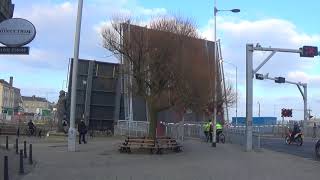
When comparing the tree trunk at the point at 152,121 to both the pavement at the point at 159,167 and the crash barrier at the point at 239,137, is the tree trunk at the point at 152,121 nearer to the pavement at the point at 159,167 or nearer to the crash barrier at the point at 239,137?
the pavement at the point at 159,167

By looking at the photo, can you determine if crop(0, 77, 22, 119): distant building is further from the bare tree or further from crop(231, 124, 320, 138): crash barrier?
the bare tree

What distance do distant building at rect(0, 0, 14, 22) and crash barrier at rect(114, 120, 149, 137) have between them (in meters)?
26.3

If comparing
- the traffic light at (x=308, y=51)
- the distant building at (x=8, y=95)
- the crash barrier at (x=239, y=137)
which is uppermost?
the distant building at (x=8, y=95)

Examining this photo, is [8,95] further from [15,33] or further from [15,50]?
[15,50]

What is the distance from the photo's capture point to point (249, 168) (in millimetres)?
21422

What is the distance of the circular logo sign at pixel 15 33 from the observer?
47.8 feet

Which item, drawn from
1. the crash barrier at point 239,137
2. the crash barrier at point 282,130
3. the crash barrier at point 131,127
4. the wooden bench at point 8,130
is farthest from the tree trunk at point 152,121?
the crash barrier at point 282,130

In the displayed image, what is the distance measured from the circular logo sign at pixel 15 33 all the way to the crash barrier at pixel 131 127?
32.2 meters

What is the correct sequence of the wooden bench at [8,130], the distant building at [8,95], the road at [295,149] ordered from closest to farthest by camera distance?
the road at [295,149]
the wooden bench at [8,130]
the distant building at [8,95]

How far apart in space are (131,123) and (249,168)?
26.7 meters

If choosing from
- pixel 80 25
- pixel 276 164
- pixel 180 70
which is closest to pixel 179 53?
pixel 180 70

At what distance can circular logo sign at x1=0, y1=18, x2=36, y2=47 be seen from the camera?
573 inches

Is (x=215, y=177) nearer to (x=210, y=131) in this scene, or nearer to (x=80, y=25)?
(x=80, y=25)

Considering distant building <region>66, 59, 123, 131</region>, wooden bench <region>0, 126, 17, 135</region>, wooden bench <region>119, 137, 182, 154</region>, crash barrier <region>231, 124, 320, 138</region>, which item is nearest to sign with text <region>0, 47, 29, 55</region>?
wooden bench <region>119, 137, 182, 154</region>
